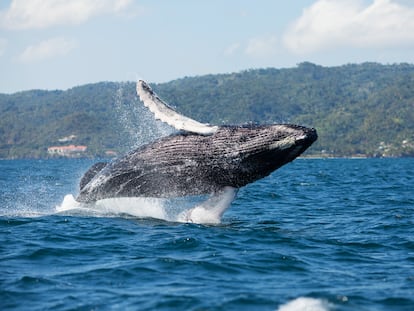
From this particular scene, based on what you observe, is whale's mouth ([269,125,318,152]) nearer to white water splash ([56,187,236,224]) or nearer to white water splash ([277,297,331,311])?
white water splash ([56,187,236,224])

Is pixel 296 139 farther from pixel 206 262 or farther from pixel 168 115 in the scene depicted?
pixel 206 262

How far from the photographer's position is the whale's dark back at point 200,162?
12.5 meters

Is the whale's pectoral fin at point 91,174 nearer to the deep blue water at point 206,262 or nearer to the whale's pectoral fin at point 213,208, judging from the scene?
the deep blue water at point 206,262

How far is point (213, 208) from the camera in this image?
Result: 13.6 m

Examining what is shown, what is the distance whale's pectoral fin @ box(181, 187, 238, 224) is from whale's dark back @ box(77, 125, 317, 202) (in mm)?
150

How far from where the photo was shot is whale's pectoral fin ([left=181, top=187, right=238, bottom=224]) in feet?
43.9

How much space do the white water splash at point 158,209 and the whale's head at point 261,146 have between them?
72 cm

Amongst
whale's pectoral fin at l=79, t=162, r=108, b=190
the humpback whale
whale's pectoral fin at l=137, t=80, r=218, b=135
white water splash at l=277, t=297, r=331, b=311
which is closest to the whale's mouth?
the humpback whale

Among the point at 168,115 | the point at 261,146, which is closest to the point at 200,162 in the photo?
the point at 168,115

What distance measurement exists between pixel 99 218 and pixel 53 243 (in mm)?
2706

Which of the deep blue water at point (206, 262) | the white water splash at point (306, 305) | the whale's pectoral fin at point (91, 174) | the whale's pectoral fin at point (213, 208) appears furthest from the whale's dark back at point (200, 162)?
the white water splash at point (306, 305)

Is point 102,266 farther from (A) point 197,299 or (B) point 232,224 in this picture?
(B) point 232,224

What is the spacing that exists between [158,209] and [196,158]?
222 centimetres

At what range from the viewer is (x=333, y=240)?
12055 mm
